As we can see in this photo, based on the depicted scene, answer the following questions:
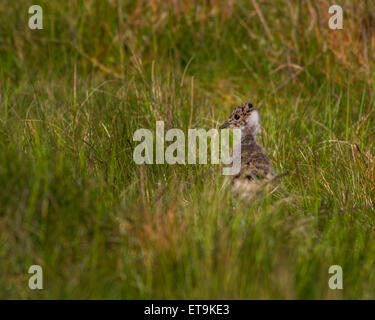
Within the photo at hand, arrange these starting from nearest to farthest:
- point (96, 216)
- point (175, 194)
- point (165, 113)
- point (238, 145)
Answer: point (96, 216) < point (175, 194) < point (238, 145) < point (165, 113)

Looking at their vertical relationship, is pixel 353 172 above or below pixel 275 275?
above

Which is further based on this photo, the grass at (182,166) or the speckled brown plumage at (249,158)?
the speckled brown plumage at (249,158)

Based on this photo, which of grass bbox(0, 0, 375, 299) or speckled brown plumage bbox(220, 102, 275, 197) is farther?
speckled brown plumage bbox(220, 102, 275, 197)

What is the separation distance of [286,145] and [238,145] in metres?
0.39

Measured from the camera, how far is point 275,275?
3.00m

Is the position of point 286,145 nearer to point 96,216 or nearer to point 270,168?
point 270,168

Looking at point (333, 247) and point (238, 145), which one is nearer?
point (333, 247)

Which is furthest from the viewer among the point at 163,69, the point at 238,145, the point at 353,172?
the point at 163,69

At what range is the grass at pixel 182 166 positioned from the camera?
10.1ft

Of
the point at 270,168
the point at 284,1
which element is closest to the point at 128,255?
the point at 270,168

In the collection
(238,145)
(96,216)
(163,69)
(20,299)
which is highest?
(163,69)

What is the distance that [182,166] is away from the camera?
4371 millimetres

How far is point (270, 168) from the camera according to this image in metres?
4.24

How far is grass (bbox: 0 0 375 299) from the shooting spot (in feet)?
10.1
